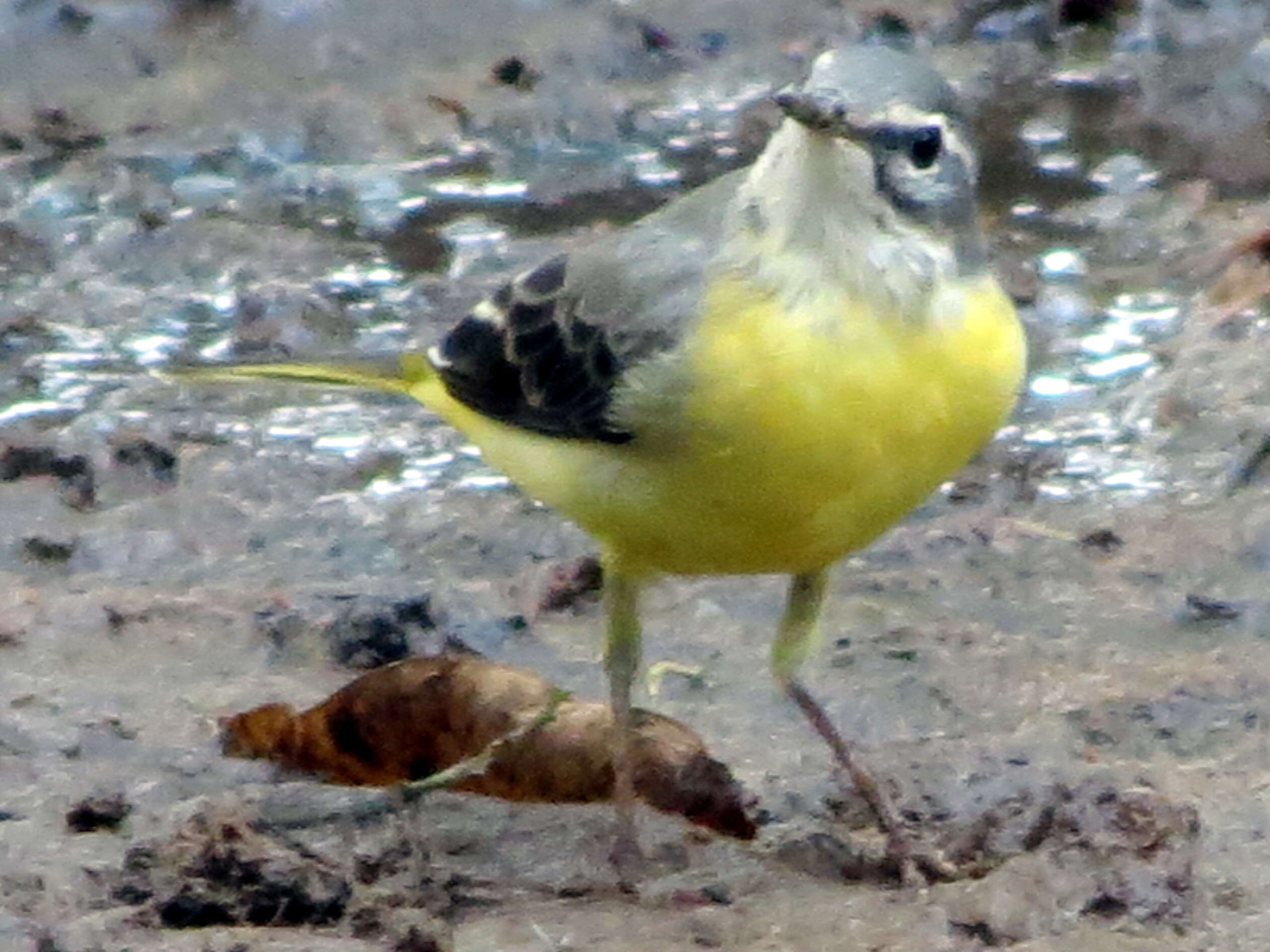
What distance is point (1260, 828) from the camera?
207 inches

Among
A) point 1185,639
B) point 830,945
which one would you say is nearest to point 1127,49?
point 1185,639

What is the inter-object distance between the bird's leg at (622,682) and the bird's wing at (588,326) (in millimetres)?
363

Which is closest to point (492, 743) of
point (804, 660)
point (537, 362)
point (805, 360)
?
point (804, 660)

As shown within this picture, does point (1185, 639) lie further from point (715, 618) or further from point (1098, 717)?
point (715, 618)

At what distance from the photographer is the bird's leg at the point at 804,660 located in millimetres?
5473

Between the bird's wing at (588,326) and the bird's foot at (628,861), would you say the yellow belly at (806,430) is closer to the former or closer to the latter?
the bird's wing at (588,326)

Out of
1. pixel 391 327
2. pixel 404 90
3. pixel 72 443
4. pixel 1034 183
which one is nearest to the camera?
pixel 72 443

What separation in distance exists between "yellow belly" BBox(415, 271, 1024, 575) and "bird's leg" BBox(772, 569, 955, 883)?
427 millimetres

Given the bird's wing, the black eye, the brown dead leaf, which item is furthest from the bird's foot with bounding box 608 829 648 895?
the black eye

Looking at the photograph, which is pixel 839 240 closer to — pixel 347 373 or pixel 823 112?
pixel 823 112

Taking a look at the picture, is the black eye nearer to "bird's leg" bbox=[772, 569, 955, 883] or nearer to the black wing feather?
the black wing feather

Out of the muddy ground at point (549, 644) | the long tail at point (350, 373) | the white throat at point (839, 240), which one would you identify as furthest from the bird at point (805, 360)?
the long tail at point (350, 373)

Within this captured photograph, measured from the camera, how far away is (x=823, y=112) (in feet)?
15.7

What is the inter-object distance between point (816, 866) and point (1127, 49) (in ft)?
21.1
